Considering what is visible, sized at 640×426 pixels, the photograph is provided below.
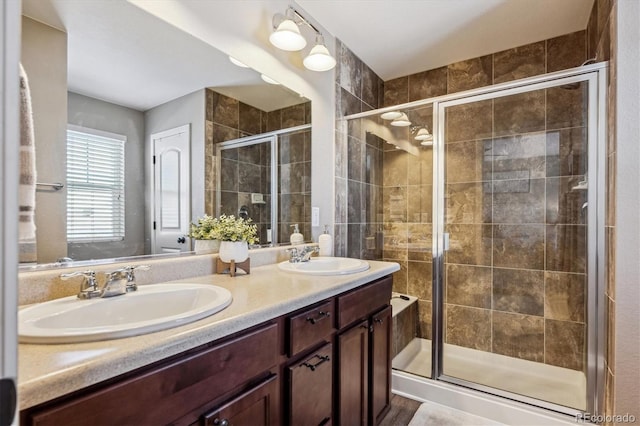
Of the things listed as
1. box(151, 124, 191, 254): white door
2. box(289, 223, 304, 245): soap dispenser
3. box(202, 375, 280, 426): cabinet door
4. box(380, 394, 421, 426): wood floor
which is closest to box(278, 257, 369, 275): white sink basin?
box(289, 223, 304, 245): soap dispenser

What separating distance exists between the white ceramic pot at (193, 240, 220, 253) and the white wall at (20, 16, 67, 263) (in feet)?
1.63

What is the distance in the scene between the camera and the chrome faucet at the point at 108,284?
983 millimetres

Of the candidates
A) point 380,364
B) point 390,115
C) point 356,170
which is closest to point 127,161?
point 380,364

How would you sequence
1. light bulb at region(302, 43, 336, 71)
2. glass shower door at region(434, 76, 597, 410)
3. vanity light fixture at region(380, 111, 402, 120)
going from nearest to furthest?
light bulb at region(302, 43, 336, 71)
glass shower door at region(434, 76, 597, 410)
vanity light fixture at region(380, 111, 402, 120)

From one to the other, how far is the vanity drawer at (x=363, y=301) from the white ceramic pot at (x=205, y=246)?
64cm

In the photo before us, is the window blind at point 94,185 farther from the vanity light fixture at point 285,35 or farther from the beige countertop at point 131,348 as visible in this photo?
the vanity light fixture at point 285,35

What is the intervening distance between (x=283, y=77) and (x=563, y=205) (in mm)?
2084

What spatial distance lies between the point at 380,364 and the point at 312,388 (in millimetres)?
626

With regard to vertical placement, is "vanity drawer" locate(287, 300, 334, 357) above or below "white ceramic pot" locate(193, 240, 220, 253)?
below

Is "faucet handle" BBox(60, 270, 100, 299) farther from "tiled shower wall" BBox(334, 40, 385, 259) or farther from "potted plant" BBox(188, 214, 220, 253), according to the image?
"tiled shower wall" BBox(334, 40, 385, 259)

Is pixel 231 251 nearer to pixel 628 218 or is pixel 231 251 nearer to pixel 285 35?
pixel 285 35

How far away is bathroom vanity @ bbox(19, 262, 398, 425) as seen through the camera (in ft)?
1.95

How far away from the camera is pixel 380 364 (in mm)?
1692

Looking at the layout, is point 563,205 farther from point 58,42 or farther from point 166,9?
point 58,42
